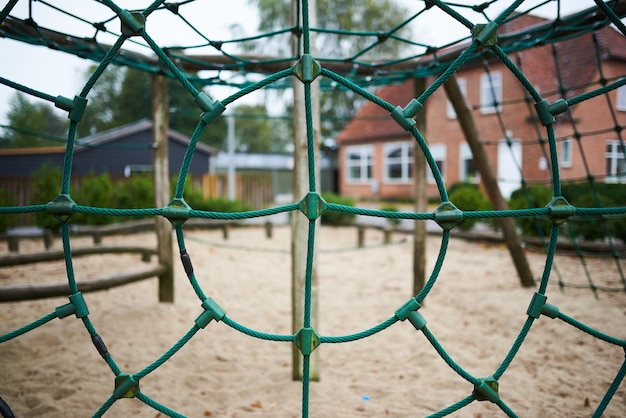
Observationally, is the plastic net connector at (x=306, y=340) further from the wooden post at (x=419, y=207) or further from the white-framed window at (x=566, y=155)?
the white-framed window at (x=566, y=155)

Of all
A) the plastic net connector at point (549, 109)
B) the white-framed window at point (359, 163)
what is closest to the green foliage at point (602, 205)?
the plastic net connector at point (549, 109)

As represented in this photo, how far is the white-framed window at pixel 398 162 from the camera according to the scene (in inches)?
622

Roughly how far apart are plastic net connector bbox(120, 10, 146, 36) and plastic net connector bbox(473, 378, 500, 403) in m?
1.49

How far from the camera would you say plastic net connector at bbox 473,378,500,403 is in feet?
4.12

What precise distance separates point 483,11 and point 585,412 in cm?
199

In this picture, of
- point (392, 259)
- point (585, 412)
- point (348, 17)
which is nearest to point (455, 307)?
point (585, 412)

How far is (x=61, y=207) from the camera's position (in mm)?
1174

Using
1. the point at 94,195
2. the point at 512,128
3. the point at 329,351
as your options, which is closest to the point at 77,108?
the point at 329,351

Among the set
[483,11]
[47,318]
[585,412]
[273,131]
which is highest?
[273,131]

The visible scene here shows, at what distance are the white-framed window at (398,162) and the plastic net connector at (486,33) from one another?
1467 cm

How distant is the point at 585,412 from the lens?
1791 millimetres

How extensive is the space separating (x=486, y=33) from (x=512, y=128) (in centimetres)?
640

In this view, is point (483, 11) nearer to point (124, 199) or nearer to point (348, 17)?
point (124, 199)

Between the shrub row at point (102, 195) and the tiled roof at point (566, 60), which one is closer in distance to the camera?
the tiled roof at point (566, 60)
